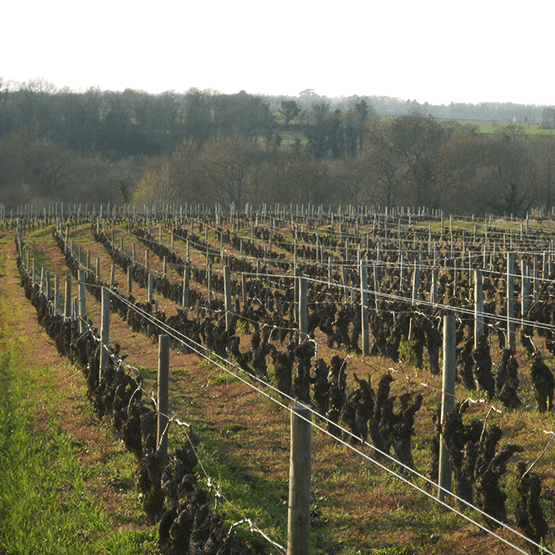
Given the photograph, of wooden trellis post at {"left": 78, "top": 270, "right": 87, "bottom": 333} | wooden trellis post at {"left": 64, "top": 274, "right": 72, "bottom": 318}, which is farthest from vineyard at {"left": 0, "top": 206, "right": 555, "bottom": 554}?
wooden trellis post at {"left": 64, "top": 274, "right": 72, "bottom": 318}

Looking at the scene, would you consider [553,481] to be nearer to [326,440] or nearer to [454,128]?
[326,440]

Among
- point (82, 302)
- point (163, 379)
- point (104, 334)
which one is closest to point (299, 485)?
point (163, 379)

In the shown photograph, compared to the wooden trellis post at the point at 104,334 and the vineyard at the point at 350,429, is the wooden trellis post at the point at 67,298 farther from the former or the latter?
the wooden trellis post at the point at 104,334

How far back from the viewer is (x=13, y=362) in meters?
12.5

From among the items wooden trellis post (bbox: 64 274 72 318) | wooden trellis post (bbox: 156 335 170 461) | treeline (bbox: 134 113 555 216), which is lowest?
wooden trellis post (bbox: 64 274 72 318)

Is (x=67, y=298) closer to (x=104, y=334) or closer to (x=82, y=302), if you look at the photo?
(x=82, y=302)

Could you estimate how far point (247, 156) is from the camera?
6206 centimetres

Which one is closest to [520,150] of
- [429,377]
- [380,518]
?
[429,377]

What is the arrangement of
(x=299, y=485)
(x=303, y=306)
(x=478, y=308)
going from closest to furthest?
(x=299, y=485) < (x=478, y=308) < (x=303, y=306)

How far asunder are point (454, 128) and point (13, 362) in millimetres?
66615

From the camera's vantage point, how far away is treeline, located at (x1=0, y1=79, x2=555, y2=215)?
54.1m

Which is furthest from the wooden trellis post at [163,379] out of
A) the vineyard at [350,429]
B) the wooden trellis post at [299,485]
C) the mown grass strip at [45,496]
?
the wooden trellis post at [299,485]

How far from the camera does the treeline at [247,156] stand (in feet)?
178

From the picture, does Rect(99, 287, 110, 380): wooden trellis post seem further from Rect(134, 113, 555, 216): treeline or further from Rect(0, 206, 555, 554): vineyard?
Rect(134, 113, 555, 216): treeline
